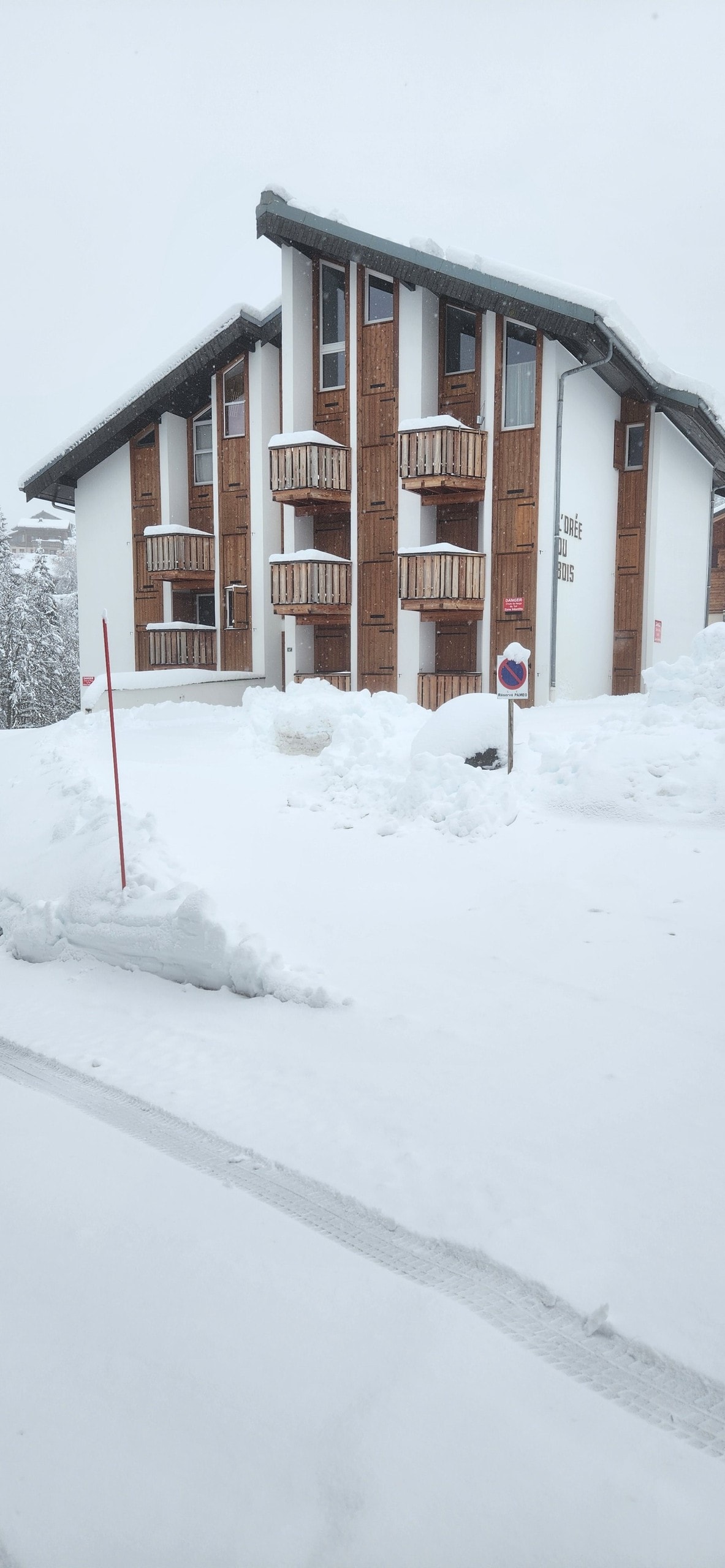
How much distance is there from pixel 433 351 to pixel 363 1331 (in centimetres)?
2015

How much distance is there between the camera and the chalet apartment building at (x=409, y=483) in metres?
18.8

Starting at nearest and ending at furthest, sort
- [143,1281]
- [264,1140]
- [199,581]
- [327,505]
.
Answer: [143,1281], [264,1140], [327,505], [199,581]

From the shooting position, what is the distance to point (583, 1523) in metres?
2.26

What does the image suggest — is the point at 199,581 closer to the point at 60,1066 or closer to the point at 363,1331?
the point at 60,1066

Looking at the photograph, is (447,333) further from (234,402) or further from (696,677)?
(696,677)

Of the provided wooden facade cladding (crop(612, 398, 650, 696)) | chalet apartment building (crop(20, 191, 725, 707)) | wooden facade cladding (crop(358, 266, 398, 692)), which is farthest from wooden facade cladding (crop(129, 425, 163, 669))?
wooden facade cladding (crop(612, 398, 650, 696))

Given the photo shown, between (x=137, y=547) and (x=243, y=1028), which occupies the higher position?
(x=137, y=547)

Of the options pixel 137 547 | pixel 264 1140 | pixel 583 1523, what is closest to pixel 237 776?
pixel 264 1140

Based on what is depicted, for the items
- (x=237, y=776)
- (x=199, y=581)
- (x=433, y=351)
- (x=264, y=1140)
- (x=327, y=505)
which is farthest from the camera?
(x=199, y=581)

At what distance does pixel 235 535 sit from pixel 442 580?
22.1 feet

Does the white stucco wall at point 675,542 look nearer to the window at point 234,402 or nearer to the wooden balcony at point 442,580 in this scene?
the wooden balcony at point 442,580

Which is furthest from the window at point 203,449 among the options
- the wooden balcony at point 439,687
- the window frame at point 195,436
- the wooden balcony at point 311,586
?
the wooden balcony at point 439,687

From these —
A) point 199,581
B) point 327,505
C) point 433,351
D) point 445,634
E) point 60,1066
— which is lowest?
point 60,1066

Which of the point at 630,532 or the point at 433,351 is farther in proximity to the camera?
the point at 630,532
